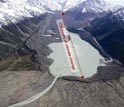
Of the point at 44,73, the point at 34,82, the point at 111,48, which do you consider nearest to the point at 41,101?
the point at 34,82

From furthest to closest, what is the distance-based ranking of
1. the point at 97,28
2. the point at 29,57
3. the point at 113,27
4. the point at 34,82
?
1. the point at 97,28
2. the point at 113,27
3. the point at 29,57
4. the point at 34,82

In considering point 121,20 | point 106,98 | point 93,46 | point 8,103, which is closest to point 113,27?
point 121,20

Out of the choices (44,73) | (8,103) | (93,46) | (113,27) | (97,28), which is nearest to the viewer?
(8,103)

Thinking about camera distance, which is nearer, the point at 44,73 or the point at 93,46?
the point at 44,73

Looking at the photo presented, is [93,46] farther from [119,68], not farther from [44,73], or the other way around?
[44,73]

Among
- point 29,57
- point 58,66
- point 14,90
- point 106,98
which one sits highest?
point 29,57

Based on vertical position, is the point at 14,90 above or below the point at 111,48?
below
